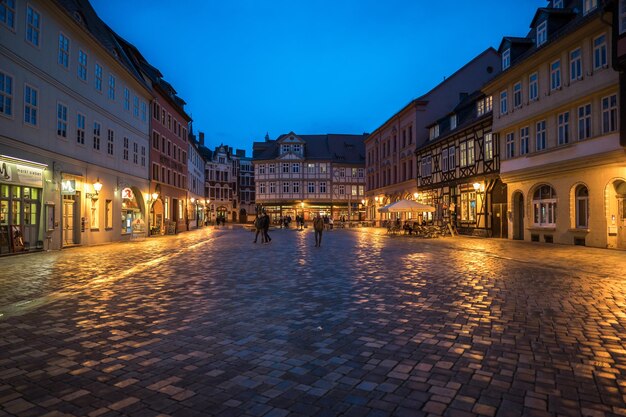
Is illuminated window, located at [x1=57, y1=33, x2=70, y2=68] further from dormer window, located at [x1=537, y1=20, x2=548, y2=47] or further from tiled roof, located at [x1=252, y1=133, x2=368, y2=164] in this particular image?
tiled roof, located at [x1=252, y1=133, x2=368, y2=164]

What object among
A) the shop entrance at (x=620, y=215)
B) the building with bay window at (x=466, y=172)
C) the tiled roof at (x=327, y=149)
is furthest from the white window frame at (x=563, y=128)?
the tiled roof at (x=327, y=149)

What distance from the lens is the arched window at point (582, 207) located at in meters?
22.4

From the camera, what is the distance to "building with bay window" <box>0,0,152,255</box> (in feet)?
56.9

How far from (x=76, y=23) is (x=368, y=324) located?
71.7ft

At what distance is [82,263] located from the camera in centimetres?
1488

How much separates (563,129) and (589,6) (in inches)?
236

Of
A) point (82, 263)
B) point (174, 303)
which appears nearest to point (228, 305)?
point (174, 303)

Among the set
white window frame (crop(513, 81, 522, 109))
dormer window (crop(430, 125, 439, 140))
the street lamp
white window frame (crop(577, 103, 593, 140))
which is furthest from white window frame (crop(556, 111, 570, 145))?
dormer window (crop(430, 125, 439, 140))

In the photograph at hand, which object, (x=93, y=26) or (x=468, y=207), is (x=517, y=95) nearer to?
(x=468, y=207)

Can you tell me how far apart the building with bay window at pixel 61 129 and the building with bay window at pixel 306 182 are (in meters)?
46.6

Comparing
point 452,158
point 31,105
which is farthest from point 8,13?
point 452,158

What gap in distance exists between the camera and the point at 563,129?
23547 millimetres

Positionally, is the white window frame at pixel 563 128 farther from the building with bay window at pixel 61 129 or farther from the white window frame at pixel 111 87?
the white window frame at pixel 111 87

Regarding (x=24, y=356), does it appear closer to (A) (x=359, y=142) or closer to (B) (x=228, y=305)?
(B) (x=228, y=305)
